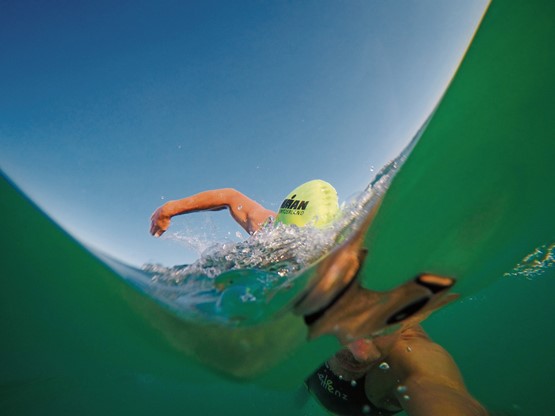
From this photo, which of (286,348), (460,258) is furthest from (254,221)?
(460,258)

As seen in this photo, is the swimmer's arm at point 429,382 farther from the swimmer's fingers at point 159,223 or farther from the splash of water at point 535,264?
the splash of water at point 535,264

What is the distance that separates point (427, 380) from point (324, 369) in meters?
0.99

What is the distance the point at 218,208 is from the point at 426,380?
2940 millimetres

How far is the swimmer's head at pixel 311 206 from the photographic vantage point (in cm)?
290

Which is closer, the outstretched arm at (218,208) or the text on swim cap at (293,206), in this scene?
the text on swim cap at (293,206)

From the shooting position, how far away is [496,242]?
5.68 feet

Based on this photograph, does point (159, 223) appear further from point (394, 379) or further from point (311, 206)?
point (394, 379)

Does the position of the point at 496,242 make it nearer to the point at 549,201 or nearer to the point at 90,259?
the point at 549,201

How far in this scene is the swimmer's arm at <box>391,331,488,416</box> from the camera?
1.97 metres

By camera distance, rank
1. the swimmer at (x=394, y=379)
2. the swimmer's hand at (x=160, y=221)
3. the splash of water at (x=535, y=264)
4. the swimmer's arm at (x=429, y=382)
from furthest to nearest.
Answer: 1. the splash of water at (x=535, y=264)
2. the swimmer's hand at (x=160, y=221)
3. the swimmer at (x=394, y=379)
4. the swimmer's arm at (x=429, y=382)

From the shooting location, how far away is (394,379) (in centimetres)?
265

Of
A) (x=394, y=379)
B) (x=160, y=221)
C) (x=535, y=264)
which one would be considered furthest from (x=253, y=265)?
(x=535, y=264)

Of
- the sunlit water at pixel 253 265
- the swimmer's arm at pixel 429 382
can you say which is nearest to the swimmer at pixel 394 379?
the swimmer's arm at pixel 429 382

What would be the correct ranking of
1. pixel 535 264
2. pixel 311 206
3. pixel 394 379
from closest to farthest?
1. pixel 394 379
2. pixel 311 206
3. pixel 535 264
